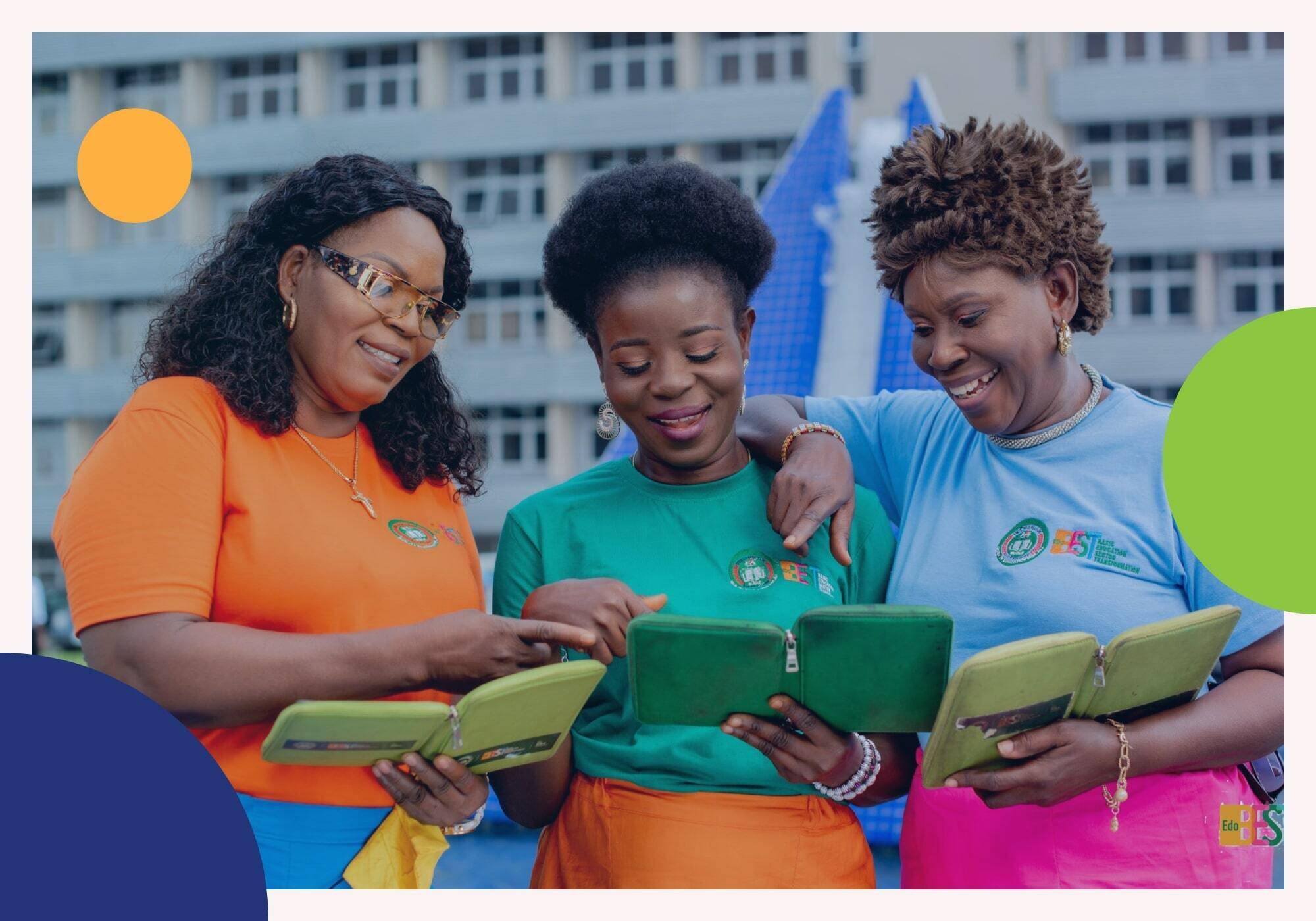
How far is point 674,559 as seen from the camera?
2.41m

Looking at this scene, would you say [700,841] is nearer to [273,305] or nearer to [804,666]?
[804,666]

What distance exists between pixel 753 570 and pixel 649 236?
0.69 meters

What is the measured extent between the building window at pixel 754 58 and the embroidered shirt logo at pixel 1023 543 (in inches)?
117

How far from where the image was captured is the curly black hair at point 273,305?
229 cm

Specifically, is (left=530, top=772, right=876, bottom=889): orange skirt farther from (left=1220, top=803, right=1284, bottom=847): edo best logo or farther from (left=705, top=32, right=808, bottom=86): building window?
(left=705, top=32, right=808, bottom=86): building window

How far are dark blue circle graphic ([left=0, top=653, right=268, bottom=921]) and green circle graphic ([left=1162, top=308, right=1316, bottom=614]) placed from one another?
1866 mm

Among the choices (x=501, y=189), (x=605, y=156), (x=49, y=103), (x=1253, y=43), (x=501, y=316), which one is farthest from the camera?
(x=501, y=316)

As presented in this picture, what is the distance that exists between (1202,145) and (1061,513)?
24.4ft

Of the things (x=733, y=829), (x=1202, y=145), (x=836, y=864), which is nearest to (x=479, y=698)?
(x=733, y=829)

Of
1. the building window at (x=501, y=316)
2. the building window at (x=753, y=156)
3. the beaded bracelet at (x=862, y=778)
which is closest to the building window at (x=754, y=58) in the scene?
the building window at (x=753, y=156)

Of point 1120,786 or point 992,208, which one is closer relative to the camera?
point 1120,786

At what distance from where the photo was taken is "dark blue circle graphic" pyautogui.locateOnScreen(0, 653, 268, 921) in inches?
82.4

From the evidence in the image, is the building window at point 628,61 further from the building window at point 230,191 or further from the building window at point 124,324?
the building window at point 124,324

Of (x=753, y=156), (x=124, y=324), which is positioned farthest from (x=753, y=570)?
(x=753, y=156)
